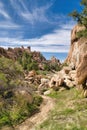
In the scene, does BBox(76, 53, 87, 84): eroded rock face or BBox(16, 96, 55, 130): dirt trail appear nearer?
BBox(16, 96, 55, 130): dirt trail

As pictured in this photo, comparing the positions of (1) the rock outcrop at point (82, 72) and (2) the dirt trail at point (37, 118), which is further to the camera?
(1) the rock outcrop at point (82, 72)

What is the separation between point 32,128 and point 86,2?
19.7 metres

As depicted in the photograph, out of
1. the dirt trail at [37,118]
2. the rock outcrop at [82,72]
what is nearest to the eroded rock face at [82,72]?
the rock outcrop at [82,72]

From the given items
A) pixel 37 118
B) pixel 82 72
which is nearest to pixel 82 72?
pixel 82 72

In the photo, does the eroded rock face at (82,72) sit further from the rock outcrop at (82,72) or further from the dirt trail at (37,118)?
the dirt trail at (37,118)

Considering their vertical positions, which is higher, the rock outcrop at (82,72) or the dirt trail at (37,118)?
the rock outcrop at (82,72)

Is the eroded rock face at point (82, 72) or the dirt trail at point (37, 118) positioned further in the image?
the eroded rock face at point (82, 72)

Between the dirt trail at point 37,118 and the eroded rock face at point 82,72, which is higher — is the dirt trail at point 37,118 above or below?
below

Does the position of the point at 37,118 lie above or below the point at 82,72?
below

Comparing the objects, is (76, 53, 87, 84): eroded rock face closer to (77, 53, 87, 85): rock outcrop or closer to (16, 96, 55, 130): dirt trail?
(77, 53, 87, 85): rock outcrop

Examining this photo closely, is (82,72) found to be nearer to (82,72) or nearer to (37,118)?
(82,72)

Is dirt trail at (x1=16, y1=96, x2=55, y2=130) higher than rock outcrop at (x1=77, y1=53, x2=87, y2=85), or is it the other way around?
rock outcrop at (x1=77, y1=53, x2=87, y2=85)

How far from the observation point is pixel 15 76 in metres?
34.4

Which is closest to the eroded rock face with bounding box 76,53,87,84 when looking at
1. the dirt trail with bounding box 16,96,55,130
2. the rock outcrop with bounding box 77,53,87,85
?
the rock outcrop with bounding box 77,53,87,85
